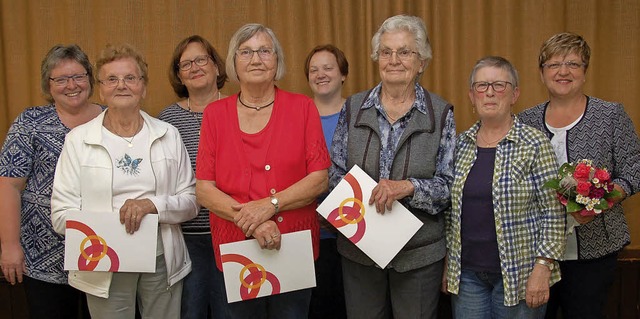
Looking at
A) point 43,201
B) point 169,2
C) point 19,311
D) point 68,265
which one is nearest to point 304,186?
point 68,265

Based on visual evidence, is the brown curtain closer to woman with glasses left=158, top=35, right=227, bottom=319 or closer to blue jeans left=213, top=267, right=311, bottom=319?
woman with glasses left=158, top=35, right=227, bottom=319

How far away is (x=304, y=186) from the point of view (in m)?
2.25

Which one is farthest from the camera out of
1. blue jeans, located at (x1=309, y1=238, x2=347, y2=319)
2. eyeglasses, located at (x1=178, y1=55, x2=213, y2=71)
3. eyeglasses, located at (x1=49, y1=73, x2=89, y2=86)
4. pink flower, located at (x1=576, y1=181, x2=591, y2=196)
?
blue jeans, located at (x1=309, y1=238, x2=347, y2=319)

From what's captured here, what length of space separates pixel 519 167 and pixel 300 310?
41.6 inches

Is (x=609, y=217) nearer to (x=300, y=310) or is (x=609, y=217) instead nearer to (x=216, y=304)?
(x=300, y=310)

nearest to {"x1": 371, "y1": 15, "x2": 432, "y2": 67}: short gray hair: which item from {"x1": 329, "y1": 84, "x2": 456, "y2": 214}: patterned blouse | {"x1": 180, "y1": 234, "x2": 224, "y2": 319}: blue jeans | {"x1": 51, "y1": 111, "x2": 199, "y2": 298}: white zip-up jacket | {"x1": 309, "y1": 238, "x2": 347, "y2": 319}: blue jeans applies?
{"x1": 329, "y1": 84, "x2": 456, "y2": 214}: patterned blouse

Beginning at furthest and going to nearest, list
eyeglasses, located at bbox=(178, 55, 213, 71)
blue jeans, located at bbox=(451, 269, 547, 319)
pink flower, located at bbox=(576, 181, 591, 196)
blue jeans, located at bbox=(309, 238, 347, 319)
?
1. blue jeans, located at bbox=(309, 238, 347, 319)
2. eyeglasses, located at bbox=(178, 55, 213, 71)
3. blue jeans, located at bbox=(451, 269, 547, 319)
4. pink flower, located at bbox=(576, 181, 591, 196)

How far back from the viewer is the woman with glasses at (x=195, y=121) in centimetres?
274

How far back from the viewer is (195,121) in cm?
289

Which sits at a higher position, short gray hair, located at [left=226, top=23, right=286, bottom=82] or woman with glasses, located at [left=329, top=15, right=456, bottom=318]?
short gray hair, located at [left=226, top=23, right=286, bottom=82]

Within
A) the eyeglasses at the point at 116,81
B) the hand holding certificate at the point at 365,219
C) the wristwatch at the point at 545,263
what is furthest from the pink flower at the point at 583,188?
the eyeglasses at the point at 116,81

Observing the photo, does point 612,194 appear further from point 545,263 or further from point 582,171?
point 545,263

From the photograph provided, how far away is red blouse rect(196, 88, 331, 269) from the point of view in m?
2.24

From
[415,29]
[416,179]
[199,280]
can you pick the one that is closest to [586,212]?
[416,179]
